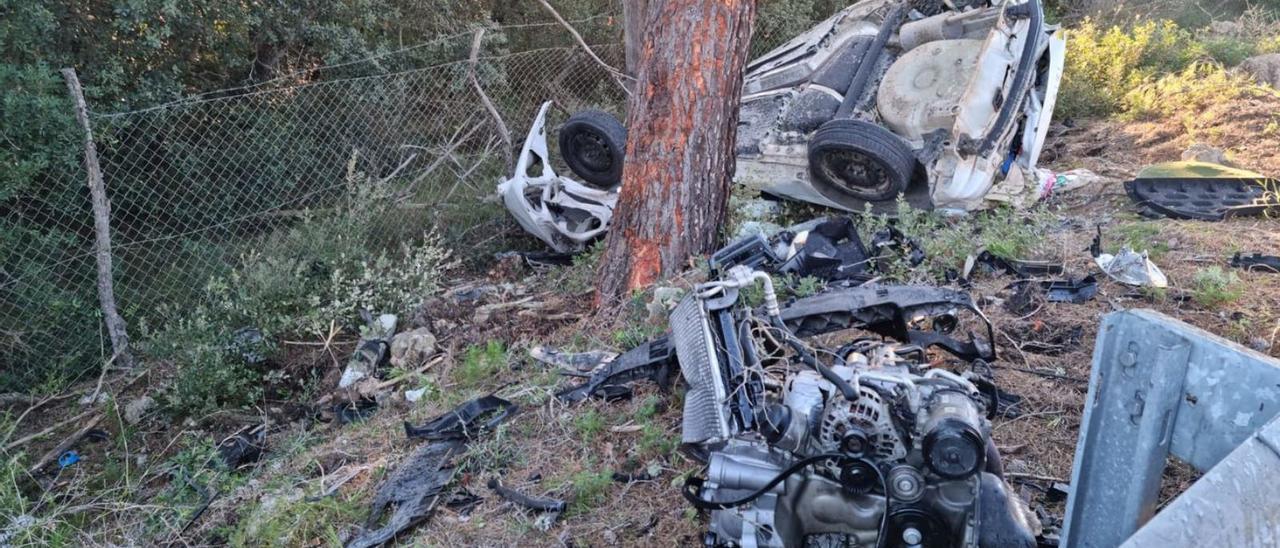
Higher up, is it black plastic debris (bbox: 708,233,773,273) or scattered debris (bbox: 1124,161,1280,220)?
black plastic debris (bbox: 708,233,773,273)

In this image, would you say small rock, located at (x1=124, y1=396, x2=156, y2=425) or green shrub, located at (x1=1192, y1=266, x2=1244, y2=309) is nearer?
green shrub, located at (x1=1192, y1=266, x2=1244, y2=309)

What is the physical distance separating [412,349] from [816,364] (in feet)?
10.1

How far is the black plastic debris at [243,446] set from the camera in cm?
439

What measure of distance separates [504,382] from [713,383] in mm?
2017

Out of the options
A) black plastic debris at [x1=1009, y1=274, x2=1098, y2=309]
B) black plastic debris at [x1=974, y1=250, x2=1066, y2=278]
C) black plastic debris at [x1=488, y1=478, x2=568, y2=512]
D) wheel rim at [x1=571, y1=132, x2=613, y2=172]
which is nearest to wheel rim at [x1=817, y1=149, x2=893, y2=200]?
black plastic debris at [x1=974, y1=250, x2=1066, y2=278]

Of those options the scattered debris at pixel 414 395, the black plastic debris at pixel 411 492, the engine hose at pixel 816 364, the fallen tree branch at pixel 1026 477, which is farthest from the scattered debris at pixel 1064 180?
the black plastic debris at pixel 411 492

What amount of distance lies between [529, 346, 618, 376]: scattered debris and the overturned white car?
2.10 m

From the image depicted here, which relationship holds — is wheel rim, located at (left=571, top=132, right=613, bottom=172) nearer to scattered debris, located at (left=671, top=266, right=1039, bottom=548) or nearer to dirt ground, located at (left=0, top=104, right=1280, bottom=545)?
dirt ground, located at (left=0, top=104, right=1280, bottom=545)

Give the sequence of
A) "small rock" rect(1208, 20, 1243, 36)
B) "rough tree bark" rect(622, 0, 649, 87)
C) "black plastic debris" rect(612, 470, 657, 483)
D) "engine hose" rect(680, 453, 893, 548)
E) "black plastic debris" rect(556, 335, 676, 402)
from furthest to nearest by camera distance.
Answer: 1. "small rock" rect(1208, 20, 1243, 36)
2. "rough tree bark" rect(622, 0, 649, 87)
3. "black plastic debris" rect(556, 335, 676, 402)
4. "black plastic debris" rect(612, 470, 657, 483)
5. "engine hose" rect(680, 453, 893, 548)

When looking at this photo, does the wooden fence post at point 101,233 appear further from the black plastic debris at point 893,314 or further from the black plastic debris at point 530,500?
the black plastic debris at point 893,314

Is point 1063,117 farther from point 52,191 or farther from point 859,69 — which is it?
point 52,191

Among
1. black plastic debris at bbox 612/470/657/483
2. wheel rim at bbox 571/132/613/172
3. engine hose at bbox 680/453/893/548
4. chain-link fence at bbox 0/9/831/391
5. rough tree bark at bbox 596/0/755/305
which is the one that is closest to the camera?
engine hose at bbox 680/453/893/548

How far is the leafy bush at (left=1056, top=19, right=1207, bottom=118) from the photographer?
8.86 metres

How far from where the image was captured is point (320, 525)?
10.8 ft
